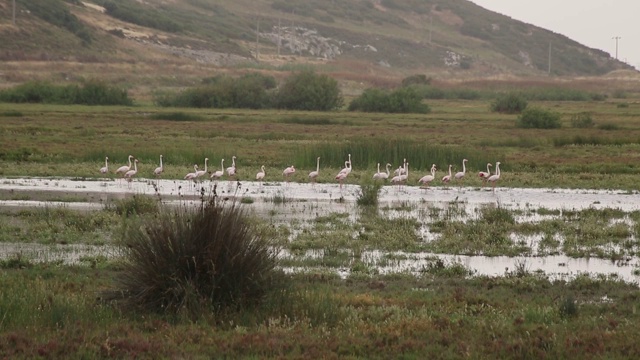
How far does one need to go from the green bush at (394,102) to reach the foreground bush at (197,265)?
6501 cm

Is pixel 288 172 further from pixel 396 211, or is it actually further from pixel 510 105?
pixel 510 105

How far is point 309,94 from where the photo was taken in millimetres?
79000

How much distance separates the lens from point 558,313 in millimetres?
12750

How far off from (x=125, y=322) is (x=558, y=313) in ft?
17.0

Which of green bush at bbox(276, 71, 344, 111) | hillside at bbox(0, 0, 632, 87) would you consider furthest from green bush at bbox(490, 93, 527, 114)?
hillside at bbox(0, 0, 632, 87)

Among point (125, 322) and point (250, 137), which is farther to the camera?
point (250, 137)

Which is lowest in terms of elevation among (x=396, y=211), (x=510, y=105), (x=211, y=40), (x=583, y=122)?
(x=396, y=211)

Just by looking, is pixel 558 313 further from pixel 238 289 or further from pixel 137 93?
pixel 137 93

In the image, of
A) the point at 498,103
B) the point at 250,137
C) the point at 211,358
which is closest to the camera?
the point at 211,358

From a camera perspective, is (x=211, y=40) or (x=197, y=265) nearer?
(x=197, y=265)

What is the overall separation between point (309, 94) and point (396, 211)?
176 ft

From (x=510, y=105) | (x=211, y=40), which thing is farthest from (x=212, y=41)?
(x=510, y=105)

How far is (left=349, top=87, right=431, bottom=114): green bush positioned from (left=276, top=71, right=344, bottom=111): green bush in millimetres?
2522

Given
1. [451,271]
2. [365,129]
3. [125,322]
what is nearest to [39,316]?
[125,322]
